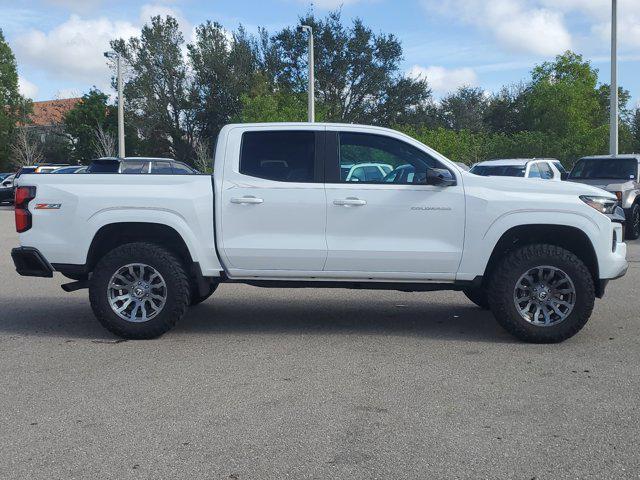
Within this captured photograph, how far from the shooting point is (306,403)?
5.57 m

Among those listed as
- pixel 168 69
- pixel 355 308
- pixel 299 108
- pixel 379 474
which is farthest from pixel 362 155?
pixel 168 69

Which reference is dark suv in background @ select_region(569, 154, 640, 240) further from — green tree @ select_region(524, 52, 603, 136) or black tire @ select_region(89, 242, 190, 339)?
green tree @ select_region(524, 52, 603, 136)

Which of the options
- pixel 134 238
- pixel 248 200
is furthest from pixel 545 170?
pixel 134 238

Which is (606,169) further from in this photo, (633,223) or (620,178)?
(633,223)

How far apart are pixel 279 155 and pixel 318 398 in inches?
113

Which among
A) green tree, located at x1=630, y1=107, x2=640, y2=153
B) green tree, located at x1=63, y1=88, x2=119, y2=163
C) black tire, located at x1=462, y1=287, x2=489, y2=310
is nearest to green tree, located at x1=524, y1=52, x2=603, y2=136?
green tree, located at x1=630, y1=107, x2=640, y2=153

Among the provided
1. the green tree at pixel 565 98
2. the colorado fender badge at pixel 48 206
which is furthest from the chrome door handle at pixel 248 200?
the green tree at pixel 565 98

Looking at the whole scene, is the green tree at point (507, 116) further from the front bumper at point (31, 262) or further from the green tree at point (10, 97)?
the front bumper at point (31, 262)

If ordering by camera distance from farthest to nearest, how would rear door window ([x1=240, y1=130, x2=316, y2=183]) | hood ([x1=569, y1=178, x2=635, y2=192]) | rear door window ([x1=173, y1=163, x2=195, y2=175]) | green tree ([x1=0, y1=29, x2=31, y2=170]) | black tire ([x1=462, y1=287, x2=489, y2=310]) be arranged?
green tree ([x1=0, y1=29, x2=31, y2=170])
rear door window ([x1=173, y1=163, x2=195, y2=175])
hood ([x1=569, y1=178, x2=635, y2=192])
black tire ([x1=462, y1=287, x2=489, y2=310])
rear door window ([x1=240, y1=130, x2=316, y2=183])

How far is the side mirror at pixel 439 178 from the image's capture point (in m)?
7.34

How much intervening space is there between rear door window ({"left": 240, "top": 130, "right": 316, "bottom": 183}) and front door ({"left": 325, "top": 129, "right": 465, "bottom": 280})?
355 millimetres

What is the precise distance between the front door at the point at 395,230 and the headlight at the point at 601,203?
3.72 ft

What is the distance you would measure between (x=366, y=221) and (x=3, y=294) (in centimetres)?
549

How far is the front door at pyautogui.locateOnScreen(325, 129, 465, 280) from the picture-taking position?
7496mm
